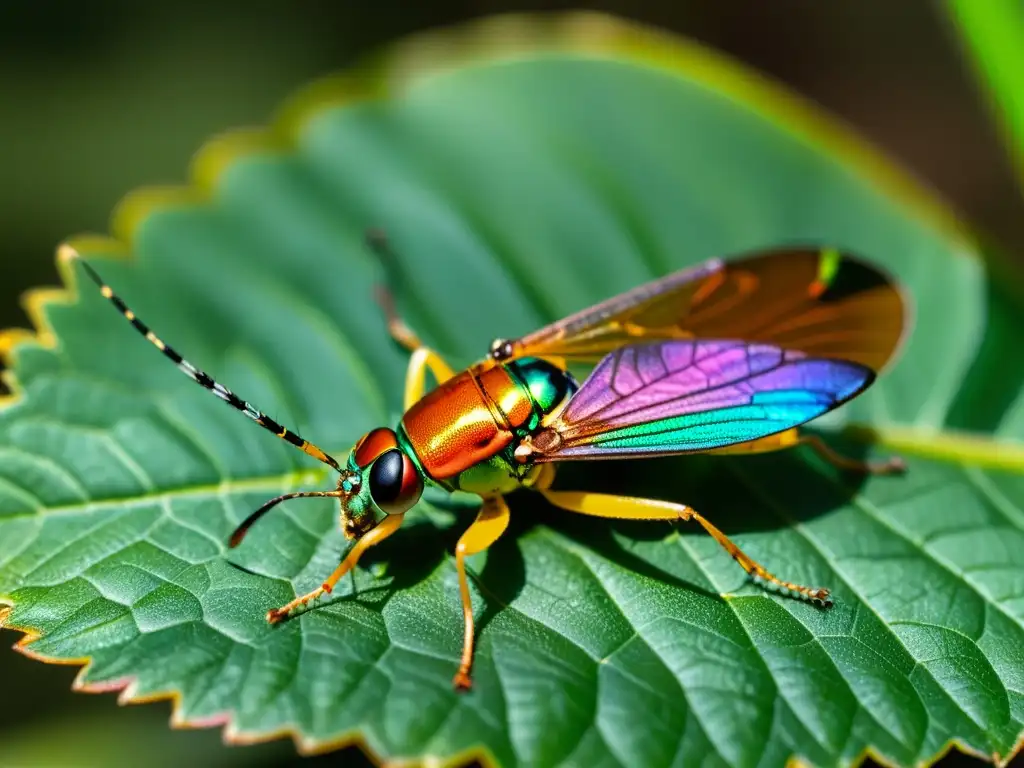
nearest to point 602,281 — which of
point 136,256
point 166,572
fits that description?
point 136,256

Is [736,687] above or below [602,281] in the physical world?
below

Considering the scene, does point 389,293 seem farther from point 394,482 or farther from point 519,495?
point 394,482

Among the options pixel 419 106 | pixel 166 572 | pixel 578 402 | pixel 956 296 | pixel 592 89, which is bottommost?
pixel 956 296

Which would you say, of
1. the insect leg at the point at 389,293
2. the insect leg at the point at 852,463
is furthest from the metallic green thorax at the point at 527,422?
the insect leg at the point at 852,463

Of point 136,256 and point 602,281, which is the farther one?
point 602,281

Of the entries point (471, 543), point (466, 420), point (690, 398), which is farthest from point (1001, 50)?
point (471, 543)

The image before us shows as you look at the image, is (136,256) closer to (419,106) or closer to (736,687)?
(419,106)

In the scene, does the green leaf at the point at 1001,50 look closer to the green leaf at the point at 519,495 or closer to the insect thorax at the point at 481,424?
the green leaf at the point at 519,495
